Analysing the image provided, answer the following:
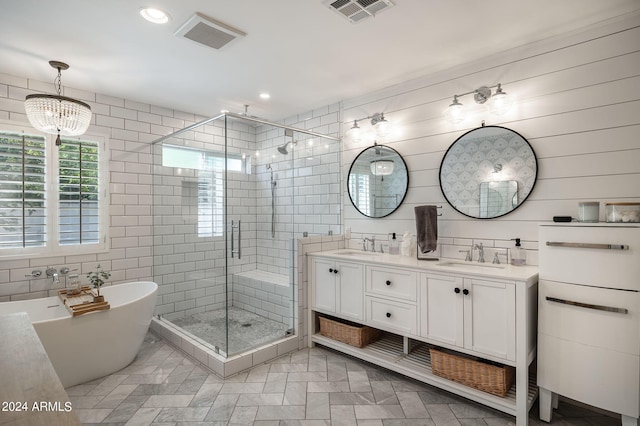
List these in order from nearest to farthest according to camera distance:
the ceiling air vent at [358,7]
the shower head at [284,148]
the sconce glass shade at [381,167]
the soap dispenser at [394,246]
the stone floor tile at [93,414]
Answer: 1. the ceiling air vent at [358,7]
2. the stone floor tile at [93,414]
3. the soap dispenser at [394,246]
4. the sconce glass shade at [381,167]
5. the shower head at [284,148]

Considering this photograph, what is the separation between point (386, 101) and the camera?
3.46 m

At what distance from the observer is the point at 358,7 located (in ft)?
6.89

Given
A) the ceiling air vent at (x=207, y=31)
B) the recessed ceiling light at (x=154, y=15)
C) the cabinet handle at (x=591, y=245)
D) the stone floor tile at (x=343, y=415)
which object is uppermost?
the recessed ceiling light at (x=154, y=15)

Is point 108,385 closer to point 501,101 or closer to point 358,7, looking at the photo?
point 358,7

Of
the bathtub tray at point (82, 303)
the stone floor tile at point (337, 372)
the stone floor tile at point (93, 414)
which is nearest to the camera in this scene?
the stone floor tile at point (93, 414)

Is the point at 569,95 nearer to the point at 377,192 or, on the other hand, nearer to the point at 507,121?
the point at 507,121

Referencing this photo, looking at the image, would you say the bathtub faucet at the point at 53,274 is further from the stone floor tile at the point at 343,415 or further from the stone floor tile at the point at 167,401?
the stone floor tile at the point at 343,415

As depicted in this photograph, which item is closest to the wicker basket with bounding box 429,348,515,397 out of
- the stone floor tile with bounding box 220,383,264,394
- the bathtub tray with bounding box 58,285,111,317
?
the stone floor tile with bounding box 220,383,264,394

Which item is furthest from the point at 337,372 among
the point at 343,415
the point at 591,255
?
the point at 591,255

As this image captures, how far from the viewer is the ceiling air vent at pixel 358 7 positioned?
2.05 meters

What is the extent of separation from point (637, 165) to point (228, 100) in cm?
368

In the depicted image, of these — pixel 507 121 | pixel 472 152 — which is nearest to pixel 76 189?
pixel 472 152

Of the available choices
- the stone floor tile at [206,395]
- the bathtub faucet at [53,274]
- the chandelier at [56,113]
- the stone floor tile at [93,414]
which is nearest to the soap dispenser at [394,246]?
the stone floor tile at [206,395]

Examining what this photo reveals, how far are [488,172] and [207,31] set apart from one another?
96.4 inches
